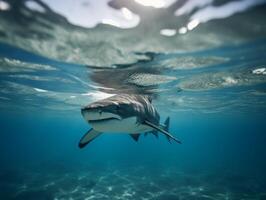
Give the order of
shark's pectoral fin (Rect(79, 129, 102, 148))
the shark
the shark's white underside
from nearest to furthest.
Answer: the shark, the shark's white underside, shark's pectoral fin (Rect(79, 129, 102, 148))

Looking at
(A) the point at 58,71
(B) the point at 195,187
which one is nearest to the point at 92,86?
(A) the point at 58,71

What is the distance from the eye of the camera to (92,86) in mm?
18922

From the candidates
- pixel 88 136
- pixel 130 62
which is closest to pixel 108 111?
pixel 88 136

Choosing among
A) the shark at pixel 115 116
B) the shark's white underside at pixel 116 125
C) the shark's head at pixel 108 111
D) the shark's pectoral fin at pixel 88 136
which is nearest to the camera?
the shark's head at pixel 108 111

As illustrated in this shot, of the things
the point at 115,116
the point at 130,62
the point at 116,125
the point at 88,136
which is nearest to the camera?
the point at 115,116

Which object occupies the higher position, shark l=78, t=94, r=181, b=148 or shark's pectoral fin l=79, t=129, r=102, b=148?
shark l=78, t=94, r=181, b=148

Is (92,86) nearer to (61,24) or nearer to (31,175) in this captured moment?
(61,24)

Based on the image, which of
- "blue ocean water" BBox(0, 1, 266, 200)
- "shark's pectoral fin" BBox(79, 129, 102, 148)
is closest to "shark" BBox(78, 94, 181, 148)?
"shark's pectoral fin" BBox(79, 129, 102, 148)

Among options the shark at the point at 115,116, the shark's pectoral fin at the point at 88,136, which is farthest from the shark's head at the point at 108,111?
the shark's pectoral fin at the point at 88,136

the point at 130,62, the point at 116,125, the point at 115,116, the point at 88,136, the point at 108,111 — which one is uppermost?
the point at 130,62

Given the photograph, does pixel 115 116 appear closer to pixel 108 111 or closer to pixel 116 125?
pixel 108 111

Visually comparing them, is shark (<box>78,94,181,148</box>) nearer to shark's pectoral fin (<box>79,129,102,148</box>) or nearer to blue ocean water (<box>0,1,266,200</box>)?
shark's pectoral fin (<box>79,129,102,148</box>)

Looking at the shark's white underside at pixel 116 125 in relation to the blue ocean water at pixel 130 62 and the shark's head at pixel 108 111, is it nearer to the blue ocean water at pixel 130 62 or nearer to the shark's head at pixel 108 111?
the shark's head at pixel 108 111

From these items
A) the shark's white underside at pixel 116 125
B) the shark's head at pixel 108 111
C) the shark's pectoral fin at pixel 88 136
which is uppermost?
the shark's head at pixel 108 111
